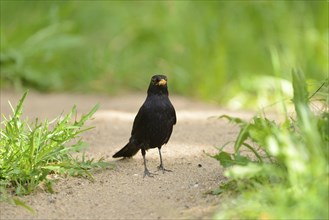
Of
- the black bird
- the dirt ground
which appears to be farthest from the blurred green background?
the black bird

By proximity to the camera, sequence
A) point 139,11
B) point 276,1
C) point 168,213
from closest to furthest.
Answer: point 168,213 → point 276,1 → point 139,11

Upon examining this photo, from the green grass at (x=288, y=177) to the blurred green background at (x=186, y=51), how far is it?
503 cm

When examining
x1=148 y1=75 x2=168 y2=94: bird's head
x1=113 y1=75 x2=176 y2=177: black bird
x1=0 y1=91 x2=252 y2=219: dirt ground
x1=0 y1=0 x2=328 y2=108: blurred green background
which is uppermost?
x1=0 y1=0 x2=328 y2=108: blurred green background

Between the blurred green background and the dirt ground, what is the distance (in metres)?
2.17

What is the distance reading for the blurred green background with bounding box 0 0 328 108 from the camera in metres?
9.59

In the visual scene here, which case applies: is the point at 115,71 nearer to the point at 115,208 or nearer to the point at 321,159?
the point at 115,208

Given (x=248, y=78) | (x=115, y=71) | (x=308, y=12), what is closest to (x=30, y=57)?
(x=115, y=71)

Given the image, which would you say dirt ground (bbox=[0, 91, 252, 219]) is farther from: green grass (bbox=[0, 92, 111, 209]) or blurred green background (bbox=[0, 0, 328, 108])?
blurred green background (bbox=[0, 0, 328, 108])

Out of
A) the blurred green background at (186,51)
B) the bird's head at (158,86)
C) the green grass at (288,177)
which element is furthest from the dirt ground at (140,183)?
the blurred green background at (186,51)

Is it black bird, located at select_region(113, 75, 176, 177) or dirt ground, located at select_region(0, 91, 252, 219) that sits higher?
black bird, located at select_region(113, 75, 176, 177)

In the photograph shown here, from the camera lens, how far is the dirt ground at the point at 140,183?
4.26 m

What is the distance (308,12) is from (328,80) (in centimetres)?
584

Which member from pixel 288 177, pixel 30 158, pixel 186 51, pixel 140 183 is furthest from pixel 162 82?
pixel 186 51

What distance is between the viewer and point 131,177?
5.13 m
